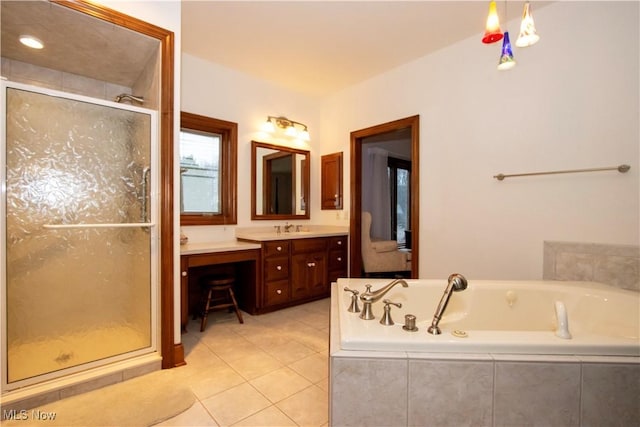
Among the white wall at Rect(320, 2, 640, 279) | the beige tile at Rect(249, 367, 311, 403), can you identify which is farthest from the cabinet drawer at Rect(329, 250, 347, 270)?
the beige tile at Rect(249, 367, 311, 403)

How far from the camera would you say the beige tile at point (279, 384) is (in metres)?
1.63

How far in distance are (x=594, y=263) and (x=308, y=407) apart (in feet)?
6.78

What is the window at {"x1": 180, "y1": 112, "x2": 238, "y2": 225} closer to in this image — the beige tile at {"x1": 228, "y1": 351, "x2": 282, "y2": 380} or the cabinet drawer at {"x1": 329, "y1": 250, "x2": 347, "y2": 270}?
the cabinet drawer at {"x1": 329, "y1": 250, "x2": 347, "y2": 270}

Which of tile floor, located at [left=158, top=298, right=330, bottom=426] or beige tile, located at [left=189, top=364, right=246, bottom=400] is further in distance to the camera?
beige tile, located at [left=189, top=364, right=246, bottom=400]

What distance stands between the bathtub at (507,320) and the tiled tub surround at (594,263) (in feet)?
0.47

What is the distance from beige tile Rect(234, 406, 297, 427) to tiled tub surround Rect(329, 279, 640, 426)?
44cm

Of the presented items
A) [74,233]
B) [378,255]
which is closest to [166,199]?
[74,233]

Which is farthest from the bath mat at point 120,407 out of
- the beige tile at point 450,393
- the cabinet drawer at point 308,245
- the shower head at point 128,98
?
the shower head at point 128,98

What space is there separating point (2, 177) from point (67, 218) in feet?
1.13

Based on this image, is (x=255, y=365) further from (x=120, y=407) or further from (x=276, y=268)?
(x=276, y=268)

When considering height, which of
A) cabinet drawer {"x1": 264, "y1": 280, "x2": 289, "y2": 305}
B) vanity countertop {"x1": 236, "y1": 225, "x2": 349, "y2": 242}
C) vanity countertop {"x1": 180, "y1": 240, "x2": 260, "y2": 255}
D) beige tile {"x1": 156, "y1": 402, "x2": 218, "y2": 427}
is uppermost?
vanity countertop {"x1": 236, "y1": 225, "x2": 349, "y2": 242}

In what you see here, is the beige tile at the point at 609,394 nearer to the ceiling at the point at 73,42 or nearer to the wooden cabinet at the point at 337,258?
the wooden cabinet at the point at 337,258

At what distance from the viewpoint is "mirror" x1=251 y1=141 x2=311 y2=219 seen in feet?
11.0

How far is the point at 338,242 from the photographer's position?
347 centimetres
